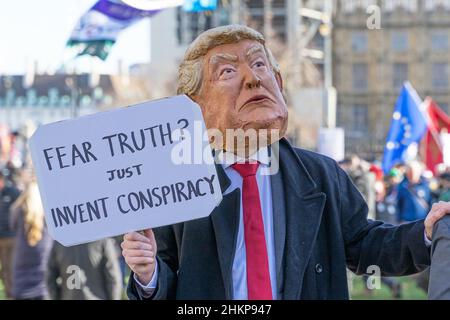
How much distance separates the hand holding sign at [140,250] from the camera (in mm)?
2736

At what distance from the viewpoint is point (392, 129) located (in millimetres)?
16109

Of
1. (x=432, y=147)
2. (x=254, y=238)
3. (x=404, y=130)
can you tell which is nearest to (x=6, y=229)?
(x=404, y=130)

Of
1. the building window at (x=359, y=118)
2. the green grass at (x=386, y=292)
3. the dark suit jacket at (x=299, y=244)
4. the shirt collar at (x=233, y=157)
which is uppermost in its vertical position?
the shirt collar at (x=233, y=157)

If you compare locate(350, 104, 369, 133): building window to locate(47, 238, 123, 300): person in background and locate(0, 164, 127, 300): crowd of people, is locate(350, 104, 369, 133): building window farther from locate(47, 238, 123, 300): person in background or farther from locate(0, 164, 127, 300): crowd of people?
locate(47, 238, 123, 300): person in background

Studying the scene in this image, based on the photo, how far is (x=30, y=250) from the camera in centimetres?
825

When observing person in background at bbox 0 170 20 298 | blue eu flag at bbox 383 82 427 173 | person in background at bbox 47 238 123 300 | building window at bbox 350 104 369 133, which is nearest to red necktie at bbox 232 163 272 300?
person in background at bbox 47 238 123 300

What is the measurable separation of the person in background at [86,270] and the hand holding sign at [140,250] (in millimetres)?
4086

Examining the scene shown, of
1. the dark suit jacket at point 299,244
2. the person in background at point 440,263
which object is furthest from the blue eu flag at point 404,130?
the person in background at point 440,263

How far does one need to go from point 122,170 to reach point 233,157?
51 cm

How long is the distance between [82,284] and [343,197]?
4.08 metres

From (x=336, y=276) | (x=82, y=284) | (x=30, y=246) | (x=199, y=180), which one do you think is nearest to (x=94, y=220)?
(x=199, y=180)

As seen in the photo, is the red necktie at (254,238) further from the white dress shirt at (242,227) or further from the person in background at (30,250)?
the person in background at (30,250)

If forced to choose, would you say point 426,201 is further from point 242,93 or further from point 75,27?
point 242,93

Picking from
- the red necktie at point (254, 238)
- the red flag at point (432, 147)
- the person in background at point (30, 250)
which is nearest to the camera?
the red necktie at point (254, 238)
